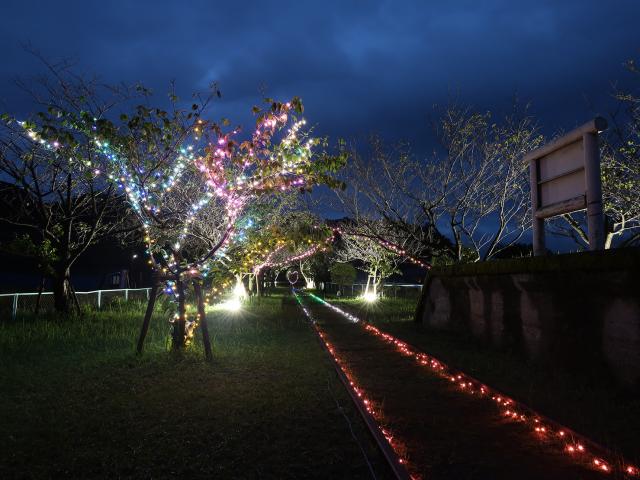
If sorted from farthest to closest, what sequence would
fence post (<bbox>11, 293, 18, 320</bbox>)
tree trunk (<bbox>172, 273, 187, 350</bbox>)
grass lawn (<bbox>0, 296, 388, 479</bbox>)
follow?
fence post (<bbox>11, 293, 18, 320</bbox>), tree trunk (<bbox>172, 273, 187, 350</bbox>), grass lawn (<bbox>0, 296, 388, 479</bbox>)

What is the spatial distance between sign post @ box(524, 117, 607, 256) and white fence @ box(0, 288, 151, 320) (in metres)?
15.4

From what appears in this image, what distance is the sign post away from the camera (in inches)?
314

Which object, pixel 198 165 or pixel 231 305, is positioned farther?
pixel 231 305

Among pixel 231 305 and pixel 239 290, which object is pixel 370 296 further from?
pixel 231 305

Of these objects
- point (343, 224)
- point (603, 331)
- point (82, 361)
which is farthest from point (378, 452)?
point (343, 224)

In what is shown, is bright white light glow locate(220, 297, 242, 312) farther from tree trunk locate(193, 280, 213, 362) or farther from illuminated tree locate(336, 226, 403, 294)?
tree trunk locate(193, 280, 213, 362)

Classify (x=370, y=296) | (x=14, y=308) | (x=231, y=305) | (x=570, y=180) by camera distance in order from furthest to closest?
(x=370, y=296) → (x=231, y=305) → (x=14, y=308) → (x=570, y=180)

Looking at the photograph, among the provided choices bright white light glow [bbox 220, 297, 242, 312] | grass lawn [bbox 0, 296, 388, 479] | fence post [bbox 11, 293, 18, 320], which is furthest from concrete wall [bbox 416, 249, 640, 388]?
bright white light glow [bbox 220, 297, 242, 312]

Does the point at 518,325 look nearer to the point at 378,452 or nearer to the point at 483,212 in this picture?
the point at 378,452

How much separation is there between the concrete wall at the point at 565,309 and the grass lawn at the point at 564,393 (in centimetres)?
23

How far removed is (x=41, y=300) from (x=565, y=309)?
17.2 m

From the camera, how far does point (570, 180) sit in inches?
343

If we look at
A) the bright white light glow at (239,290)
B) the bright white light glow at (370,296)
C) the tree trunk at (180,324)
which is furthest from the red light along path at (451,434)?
the bright white light glow at (370,296)

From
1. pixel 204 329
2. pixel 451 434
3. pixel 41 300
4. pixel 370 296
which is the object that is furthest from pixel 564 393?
pixel 370 296
